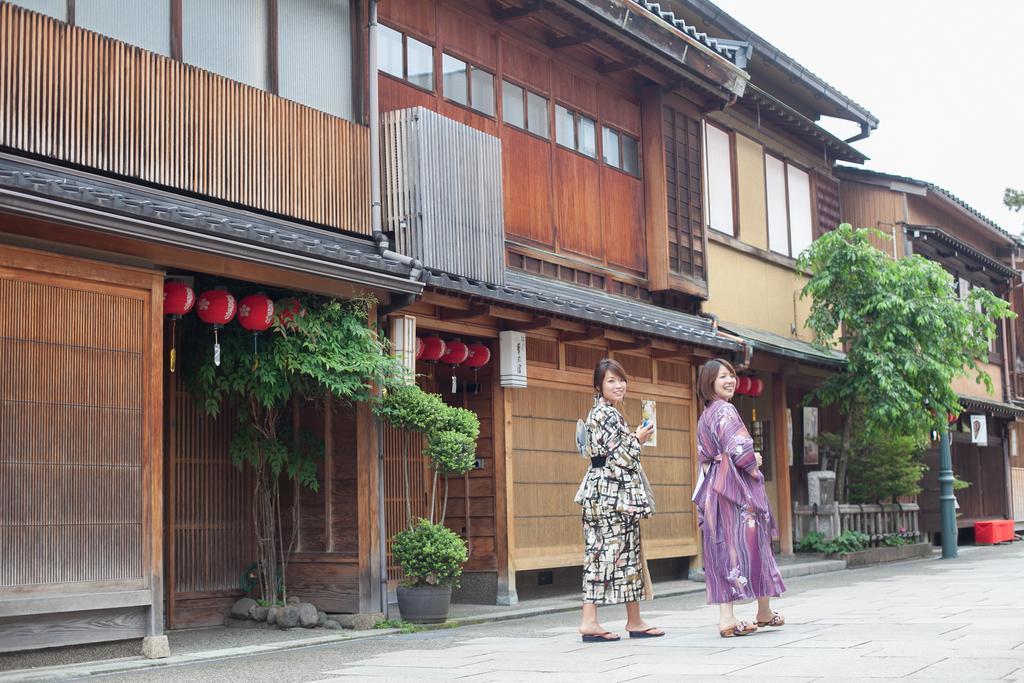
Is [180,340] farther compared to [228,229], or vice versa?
[180,340]

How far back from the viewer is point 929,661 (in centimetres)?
750

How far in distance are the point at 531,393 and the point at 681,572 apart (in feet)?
15.5

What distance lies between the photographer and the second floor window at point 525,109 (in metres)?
15.2

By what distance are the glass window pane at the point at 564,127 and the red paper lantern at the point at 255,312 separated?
6.26 meters

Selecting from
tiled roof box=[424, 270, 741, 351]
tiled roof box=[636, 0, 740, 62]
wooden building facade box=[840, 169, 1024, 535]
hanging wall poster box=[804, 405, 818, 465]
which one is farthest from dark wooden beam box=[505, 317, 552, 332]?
wooden building facade box=[840, 169, 1024, 535]

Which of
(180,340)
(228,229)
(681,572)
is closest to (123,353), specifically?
(228,229)

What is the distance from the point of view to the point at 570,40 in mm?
15969

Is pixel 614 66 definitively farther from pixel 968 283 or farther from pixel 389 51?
pixel 968 283

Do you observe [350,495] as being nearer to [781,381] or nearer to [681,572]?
[681,572]

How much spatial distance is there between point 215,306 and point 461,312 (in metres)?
3.40

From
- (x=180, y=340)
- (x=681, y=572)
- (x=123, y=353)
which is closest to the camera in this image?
(x=123, y=353)

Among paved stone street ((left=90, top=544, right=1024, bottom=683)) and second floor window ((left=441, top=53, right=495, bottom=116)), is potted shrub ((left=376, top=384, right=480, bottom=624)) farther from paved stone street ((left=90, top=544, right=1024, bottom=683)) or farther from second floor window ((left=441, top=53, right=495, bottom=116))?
second floor window ((left=441, top=53, right=495, bottom=116))

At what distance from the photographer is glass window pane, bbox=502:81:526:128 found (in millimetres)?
15195

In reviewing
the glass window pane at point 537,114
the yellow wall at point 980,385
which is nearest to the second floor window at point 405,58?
the glass window pane at point 537,114
